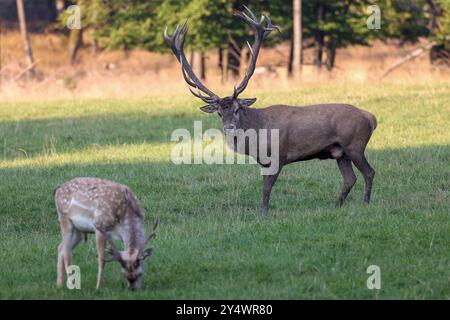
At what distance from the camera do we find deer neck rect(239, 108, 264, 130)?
38.6 ft

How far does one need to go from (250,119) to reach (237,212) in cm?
122

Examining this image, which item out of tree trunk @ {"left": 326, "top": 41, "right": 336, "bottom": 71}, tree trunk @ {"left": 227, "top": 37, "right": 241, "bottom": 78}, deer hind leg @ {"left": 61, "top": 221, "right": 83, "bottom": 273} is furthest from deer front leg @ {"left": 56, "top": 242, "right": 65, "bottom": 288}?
tree trunk @ {"left": 326, "top": 41, "right": 336, "bottom": 71}

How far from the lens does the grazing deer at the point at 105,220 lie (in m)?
7.48

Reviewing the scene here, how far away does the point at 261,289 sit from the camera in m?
7.73

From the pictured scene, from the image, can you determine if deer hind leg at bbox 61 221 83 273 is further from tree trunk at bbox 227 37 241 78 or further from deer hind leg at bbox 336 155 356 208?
tree trunk at bbox 227 37 241 78

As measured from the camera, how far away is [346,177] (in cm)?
1191

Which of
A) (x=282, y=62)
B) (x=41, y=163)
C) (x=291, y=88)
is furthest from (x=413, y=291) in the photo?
(x=282, y=62)

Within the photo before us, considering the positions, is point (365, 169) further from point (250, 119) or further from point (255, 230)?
point (255, 230)

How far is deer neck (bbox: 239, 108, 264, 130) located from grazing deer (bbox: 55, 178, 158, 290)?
414 centimetres

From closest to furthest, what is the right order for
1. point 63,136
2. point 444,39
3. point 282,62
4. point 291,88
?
point 63,136 → point 291,88 → point 444,39 → point 282,62

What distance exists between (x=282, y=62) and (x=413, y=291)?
105 feet

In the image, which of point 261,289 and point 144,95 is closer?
point 261,289

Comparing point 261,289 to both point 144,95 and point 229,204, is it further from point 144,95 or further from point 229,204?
point 144,95

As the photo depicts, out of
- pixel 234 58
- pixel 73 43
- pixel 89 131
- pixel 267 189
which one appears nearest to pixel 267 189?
pixel 267 189
